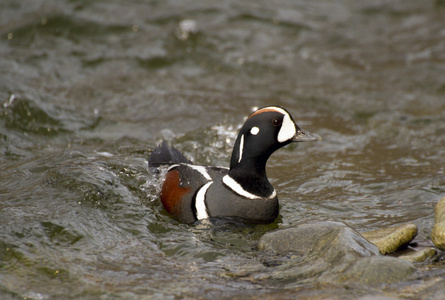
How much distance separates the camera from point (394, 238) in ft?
15.6

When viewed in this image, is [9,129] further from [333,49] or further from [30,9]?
[333,49]

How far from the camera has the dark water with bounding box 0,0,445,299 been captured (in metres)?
4.57

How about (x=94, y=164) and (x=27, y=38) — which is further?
(x=27, y=38)

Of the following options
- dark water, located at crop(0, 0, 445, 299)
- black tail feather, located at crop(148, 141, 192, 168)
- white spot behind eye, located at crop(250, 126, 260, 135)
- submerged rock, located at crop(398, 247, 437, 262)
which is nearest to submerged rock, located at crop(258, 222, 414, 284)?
dark water, located at crop(0, 0, 445, 299)

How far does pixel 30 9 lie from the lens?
1247 cm

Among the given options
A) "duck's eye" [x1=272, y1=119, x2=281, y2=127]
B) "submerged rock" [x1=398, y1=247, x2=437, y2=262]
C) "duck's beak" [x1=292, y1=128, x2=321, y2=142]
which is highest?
"duck's eye" [x1=272, y1=119, x2=281, y2=127]

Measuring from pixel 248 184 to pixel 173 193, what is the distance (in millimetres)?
809

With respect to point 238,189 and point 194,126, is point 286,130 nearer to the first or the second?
point 238,189

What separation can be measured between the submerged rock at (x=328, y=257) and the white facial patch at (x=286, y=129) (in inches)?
36.9

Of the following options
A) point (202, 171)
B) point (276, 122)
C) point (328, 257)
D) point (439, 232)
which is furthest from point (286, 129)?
point (439, 232)

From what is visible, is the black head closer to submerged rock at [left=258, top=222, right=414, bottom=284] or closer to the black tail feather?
submerged rock at [left=258, top=222, right=414, bottom=284]

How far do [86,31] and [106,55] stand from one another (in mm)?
1012

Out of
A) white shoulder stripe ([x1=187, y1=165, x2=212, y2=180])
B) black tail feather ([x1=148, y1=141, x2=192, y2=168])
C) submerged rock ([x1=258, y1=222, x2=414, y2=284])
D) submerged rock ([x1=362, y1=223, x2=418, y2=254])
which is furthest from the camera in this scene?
black tail feather ([x1=148, y1=141, x2=192, y2=168])

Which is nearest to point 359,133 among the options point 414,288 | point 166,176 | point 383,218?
point 383,218
